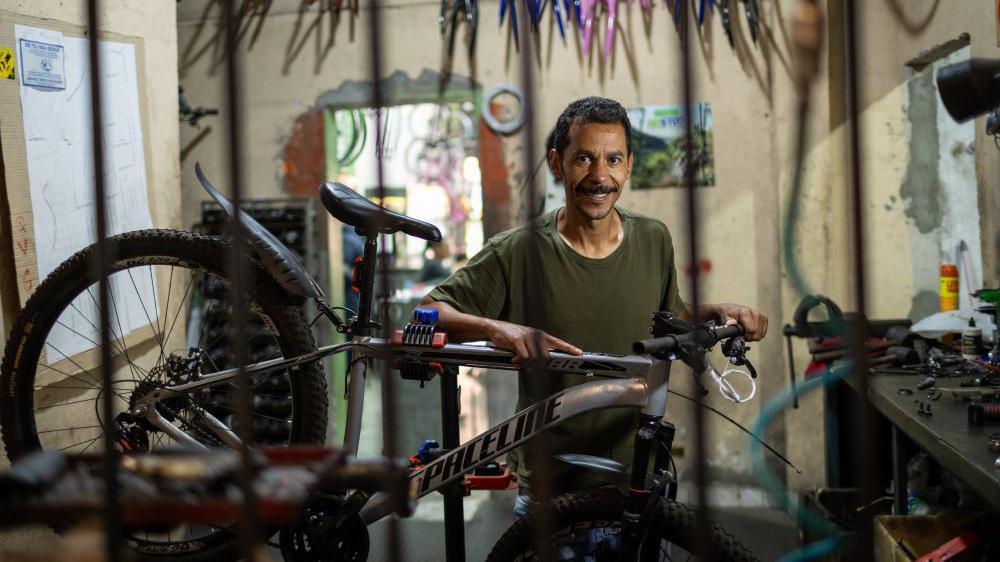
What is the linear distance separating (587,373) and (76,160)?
65.1 inches

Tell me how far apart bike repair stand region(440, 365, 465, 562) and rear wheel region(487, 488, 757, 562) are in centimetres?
24

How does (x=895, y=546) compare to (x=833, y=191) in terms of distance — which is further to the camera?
(x=833, y=191)

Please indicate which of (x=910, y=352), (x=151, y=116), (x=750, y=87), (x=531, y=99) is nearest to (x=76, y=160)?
(x=151, y=116)

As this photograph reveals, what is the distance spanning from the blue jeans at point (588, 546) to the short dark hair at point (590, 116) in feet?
3.22

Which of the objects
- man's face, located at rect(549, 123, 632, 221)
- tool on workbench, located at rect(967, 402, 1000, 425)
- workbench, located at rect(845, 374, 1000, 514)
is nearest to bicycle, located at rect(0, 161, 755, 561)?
man's face, located at rect(549, 123, 632, 221)

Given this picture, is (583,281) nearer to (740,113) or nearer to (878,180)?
(740,113)

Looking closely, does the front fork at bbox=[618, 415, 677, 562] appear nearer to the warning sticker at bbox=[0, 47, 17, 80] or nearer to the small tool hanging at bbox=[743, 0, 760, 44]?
the warning sticker at bbox=[0, 47, 17, 80]

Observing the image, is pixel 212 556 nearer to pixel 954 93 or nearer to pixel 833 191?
pixel 954 93

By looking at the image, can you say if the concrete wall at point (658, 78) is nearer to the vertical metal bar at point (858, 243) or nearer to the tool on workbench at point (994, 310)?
the tool on workbench at point (994, 310)

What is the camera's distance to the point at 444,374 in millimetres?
2281

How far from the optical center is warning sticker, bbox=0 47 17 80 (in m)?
2.39

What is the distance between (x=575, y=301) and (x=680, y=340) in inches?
18.1

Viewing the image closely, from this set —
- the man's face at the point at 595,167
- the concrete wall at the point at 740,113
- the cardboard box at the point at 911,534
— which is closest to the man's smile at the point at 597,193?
the man's face at the point at 595,167

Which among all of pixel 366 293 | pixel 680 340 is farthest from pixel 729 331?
pixel 366 293
